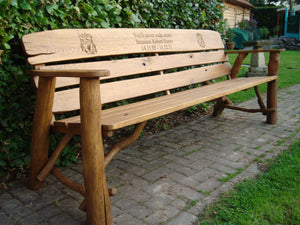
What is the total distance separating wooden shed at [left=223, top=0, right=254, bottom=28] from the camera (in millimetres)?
19797

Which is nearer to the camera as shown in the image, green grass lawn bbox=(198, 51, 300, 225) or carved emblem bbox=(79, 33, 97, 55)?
green grass lawn bbox=(198, 51, 300, 225)

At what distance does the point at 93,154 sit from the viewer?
Answer: 5.17ft

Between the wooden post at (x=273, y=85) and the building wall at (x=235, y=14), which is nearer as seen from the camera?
the wooden post at (x=273, y=85)

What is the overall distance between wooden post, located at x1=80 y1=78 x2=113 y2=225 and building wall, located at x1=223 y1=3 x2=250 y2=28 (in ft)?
64.4

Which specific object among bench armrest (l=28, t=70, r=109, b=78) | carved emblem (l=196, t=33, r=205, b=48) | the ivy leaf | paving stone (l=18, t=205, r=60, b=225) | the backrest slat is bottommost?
paving stone (l=18, t=205, r=60, b=225)

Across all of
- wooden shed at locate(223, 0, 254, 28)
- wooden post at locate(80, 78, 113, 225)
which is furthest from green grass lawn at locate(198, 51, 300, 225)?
wooden shed at locate(223, 0, 254, 28)

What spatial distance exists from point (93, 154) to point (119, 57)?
1.49 meters

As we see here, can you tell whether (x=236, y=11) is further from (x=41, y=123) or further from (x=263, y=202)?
(x=41, y=123)

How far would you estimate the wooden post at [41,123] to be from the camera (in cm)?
183

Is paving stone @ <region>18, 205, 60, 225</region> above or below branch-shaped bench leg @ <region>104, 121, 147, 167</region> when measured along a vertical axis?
below

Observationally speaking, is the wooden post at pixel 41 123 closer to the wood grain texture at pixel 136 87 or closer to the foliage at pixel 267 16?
the wood grain texture at pixel 136 87

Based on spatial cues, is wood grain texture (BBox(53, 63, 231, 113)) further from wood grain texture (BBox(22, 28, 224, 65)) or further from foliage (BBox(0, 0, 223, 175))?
foliage (BBox(0, 0, 223, 175))

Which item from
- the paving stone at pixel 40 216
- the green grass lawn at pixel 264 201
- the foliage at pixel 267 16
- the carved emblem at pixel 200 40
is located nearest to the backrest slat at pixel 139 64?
the carved emblem at pixel 200 40

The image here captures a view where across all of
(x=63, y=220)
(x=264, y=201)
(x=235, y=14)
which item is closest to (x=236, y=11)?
(x=235, y=14)
